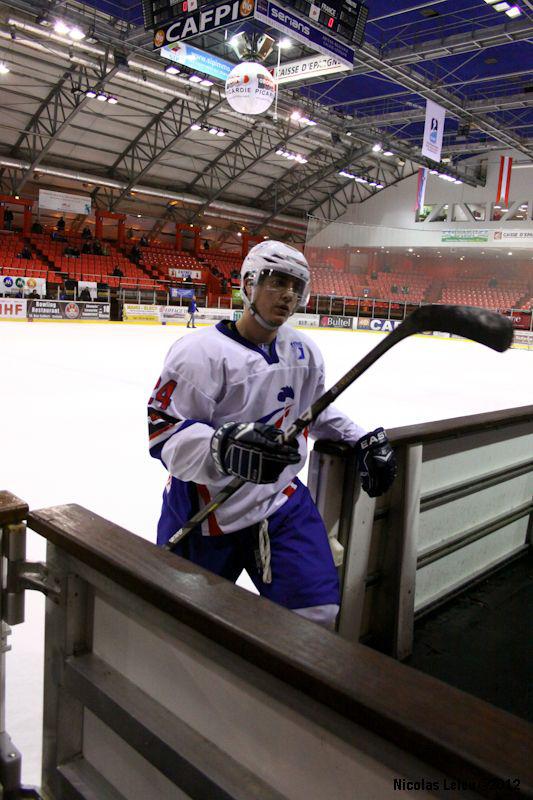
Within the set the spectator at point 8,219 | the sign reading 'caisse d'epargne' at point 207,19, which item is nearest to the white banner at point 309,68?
the sign reading 'caisse d'epargne' at point 207,19

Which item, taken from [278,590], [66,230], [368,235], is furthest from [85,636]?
[66,230]

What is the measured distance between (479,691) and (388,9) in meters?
14.7

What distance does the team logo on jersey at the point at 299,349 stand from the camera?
6.06 feet

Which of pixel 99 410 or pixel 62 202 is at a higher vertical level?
pixel 62 202

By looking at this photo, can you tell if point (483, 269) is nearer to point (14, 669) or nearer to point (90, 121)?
point (90, 121)

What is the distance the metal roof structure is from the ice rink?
19.7ft

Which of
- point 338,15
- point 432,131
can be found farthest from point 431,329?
point 432,131

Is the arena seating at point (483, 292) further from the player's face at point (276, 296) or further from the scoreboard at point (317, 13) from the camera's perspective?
the player's face at point (276, 296)

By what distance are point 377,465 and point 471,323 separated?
0.75 metres

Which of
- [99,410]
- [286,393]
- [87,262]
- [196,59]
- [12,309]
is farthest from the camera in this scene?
[87,262]

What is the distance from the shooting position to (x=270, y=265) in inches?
68.9

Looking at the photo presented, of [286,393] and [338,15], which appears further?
[338,15]

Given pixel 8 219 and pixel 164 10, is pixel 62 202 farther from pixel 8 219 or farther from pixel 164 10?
pixel 164 10

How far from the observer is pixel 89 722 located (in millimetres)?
1035
